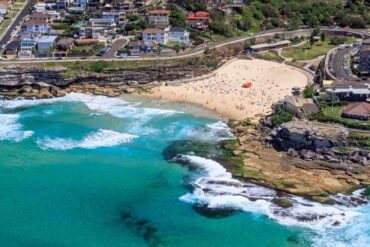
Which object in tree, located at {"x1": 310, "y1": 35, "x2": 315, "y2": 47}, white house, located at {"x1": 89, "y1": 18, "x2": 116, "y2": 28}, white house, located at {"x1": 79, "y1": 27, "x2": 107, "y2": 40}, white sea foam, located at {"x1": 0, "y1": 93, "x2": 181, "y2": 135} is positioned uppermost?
white house, located at {"x1": 89, "y1": 18, "x2": 116, "y2": 28}

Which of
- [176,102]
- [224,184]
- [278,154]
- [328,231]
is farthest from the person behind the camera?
[176,102]

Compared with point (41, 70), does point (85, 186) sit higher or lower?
lower

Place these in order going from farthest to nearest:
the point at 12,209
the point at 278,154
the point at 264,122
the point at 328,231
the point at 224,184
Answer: the point at 264,122, the point at 278,154, the point at 224,184, the point at 12,209, the point at 328,231

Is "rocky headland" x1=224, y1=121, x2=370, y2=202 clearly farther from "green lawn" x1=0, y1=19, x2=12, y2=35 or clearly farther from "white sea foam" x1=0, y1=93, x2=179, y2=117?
"green lawn" x1=0, y1=19, x2=12, y2=35

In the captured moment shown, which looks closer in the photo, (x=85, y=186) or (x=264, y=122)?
(x=85, y=186)

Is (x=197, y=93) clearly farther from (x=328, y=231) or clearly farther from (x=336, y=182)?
(x=328, y=231)

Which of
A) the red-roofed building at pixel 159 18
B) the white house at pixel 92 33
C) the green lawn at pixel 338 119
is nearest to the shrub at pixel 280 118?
the green lawn at pixel 338 119

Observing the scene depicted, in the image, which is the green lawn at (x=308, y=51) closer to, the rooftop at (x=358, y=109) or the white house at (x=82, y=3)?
the rooftop at (x=358, y=109)

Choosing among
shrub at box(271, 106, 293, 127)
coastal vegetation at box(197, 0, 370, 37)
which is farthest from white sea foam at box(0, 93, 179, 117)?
coastal vegetation at box(197, 0, 370, 37)

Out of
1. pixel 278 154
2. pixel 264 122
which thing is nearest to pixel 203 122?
pixel 264 122
